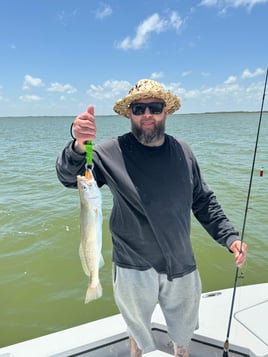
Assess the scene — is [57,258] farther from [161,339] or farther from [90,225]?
[90,225]

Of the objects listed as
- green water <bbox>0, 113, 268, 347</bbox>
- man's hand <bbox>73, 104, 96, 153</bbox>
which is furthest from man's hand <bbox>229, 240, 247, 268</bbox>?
green water <bbox>0, 113, 268, 347</bbox>

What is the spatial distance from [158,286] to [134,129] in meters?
1.23

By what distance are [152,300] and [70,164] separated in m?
1.25

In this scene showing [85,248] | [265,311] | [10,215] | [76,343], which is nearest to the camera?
[85,248]

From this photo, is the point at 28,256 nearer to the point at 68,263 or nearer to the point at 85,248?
the point at 68,263

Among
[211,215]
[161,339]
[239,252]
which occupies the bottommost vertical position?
[161,339]

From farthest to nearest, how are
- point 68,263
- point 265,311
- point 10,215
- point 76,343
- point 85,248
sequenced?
point 10,215 → point 68,263 → point 265,311 → point 76,343 → point 85,248

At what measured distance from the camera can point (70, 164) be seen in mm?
2047

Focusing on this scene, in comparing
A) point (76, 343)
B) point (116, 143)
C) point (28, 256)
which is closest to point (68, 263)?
point (28, 256)

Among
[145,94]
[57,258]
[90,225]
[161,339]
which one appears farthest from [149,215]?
[57,258]

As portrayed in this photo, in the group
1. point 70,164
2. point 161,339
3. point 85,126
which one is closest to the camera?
→ point 85,126

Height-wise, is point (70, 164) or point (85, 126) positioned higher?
point (85, 126)

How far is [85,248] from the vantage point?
194 cm

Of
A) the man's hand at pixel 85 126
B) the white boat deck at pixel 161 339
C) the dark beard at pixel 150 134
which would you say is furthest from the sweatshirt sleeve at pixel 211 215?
the man's hand at pixel 85 126
